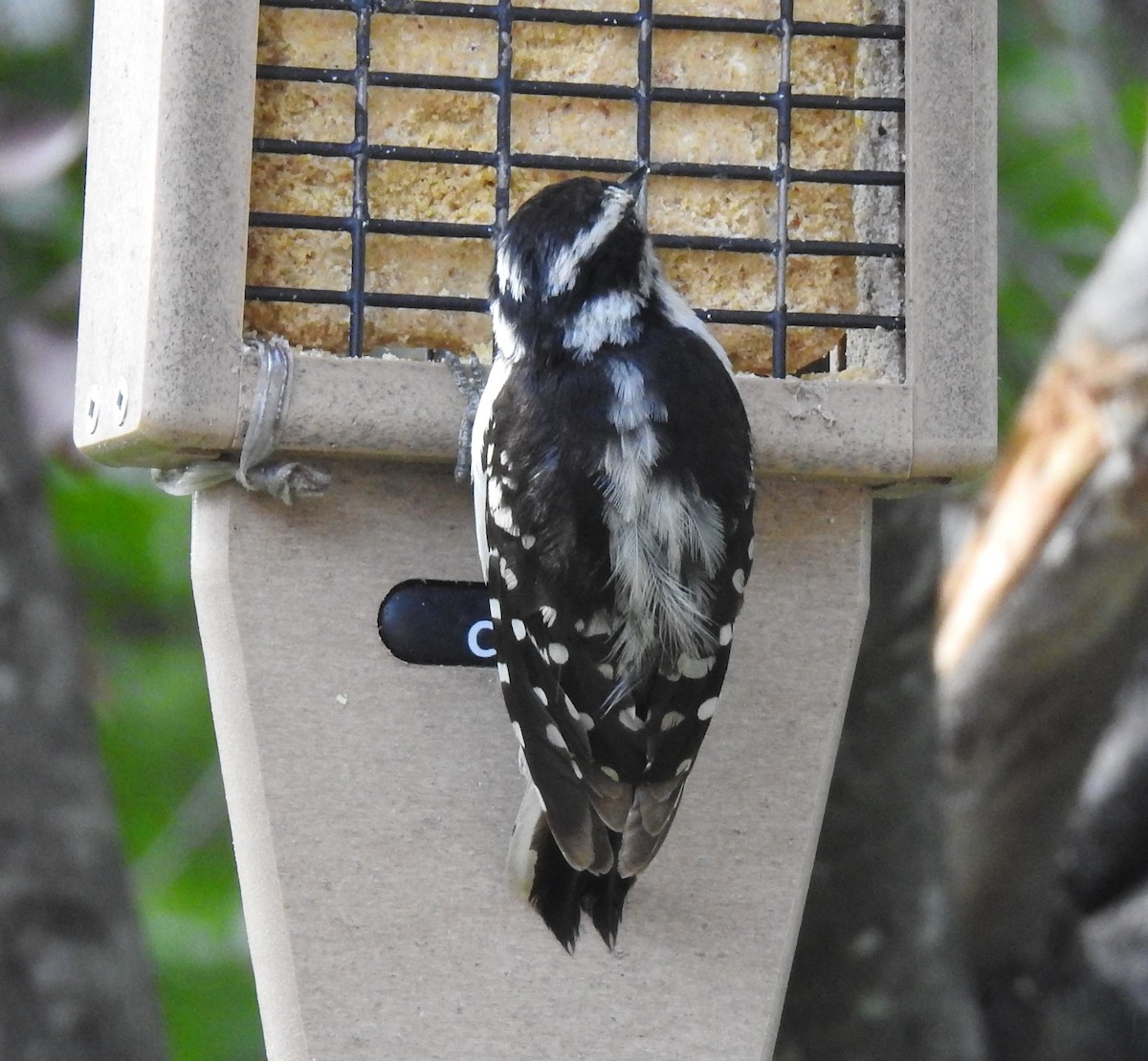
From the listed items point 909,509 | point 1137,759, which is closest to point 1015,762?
point 1137,759

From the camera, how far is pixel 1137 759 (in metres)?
2.90

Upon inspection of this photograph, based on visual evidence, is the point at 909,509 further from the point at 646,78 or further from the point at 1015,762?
the point at 646,78

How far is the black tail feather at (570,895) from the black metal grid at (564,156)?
1.57ft

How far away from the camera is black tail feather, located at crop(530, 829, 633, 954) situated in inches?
61.4

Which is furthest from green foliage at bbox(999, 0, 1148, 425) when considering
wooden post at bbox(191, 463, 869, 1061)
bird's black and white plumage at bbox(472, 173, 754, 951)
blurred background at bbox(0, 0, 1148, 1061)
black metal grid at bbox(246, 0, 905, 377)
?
bird's black and white plumage at bbox(472, 173, 754, 951)

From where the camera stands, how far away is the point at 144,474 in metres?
3.22

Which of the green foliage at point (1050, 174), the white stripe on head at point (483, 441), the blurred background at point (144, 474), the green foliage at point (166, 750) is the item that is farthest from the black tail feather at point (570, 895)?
the green foliage at point (166, 750)

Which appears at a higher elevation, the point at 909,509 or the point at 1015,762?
the point at 909,509

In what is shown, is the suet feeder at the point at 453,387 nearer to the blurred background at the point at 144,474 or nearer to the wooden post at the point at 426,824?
the wooden post at the point at 426,824

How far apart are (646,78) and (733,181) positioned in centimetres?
13

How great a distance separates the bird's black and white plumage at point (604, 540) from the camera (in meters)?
1.46

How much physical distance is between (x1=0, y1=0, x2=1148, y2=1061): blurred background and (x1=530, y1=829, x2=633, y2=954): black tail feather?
52.2 inches

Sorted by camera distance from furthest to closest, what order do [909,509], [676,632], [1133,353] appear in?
[1133,353], [909,509], [676,632]

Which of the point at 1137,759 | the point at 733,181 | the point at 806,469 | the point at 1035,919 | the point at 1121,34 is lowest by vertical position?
the point at 1035,919
